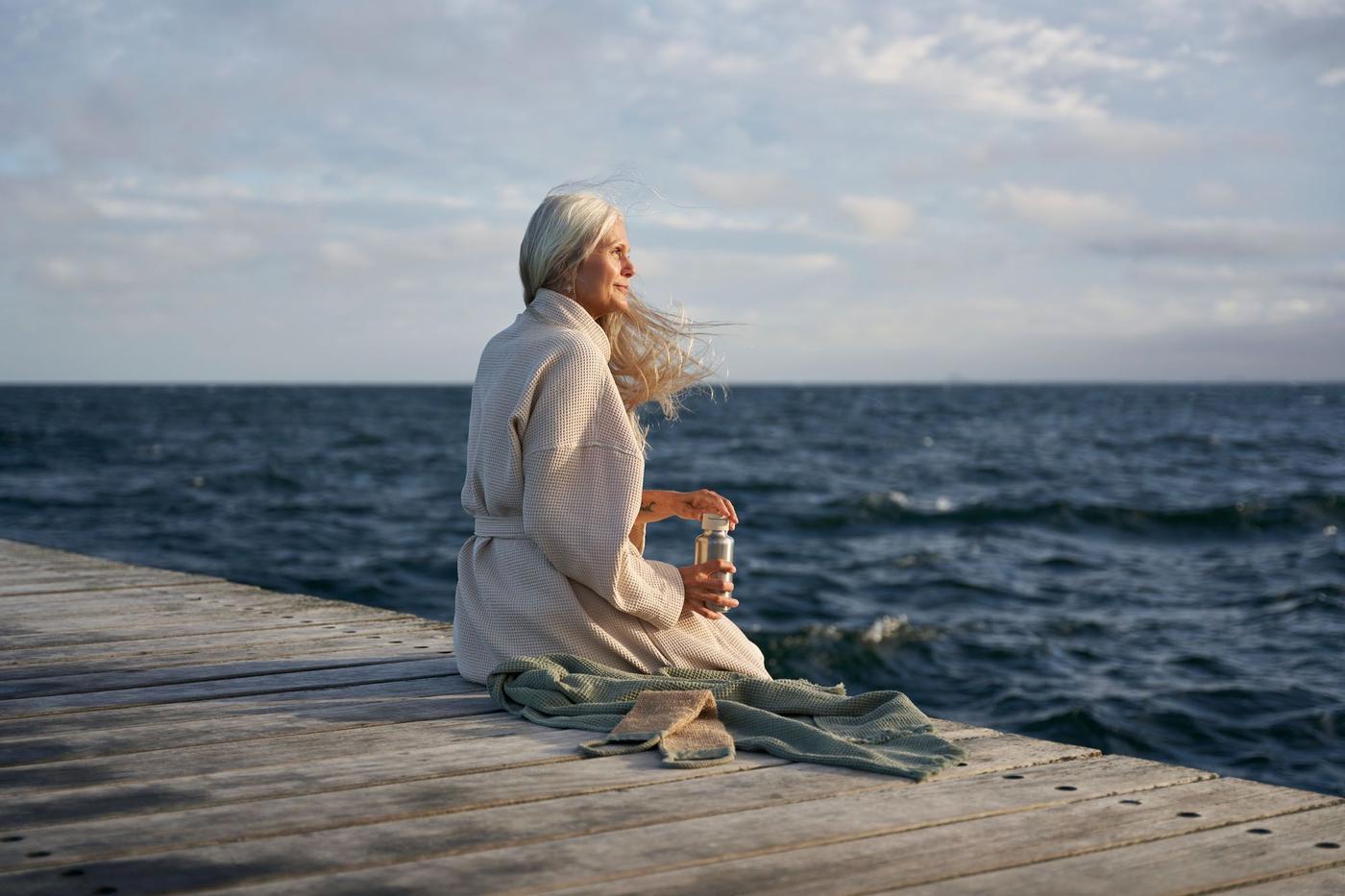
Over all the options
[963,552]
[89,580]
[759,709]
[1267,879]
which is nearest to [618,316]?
[759,709]

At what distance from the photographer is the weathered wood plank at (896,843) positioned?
7.11ft

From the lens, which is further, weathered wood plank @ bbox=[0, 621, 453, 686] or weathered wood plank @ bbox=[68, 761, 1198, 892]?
weathered wood plank @ bbox=[0, 621, 453, 686]

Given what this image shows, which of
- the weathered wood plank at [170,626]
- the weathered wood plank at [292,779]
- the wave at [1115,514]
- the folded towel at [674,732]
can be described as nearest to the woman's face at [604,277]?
the folded towel at [674,732]

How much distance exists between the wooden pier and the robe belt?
0.46 m

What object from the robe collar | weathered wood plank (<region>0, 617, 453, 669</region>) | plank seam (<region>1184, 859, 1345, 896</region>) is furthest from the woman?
plank seam (<region>1184, 859, 1345, 896</region>)

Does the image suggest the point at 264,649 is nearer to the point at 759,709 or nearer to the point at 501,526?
the point at 501,526

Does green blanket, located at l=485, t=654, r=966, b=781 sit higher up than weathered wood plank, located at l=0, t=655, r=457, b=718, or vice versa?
green blanket, located at l=485, t=654, r=966, b=781

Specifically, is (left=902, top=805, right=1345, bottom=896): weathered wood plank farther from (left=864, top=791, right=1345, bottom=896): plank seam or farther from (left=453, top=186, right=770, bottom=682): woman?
(left=453, top=186, right=770, bottom=682): woman

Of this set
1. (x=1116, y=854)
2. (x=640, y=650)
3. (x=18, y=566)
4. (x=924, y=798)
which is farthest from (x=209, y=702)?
(x=18, y=566)

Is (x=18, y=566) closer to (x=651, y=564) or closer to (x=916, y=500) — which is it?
(x=651, y=564)

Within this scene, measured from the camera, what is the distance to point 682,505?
3.73 meters

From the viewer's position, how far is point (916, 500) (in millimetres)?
21297

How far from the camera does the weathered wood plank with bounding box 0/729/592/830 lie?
8.43 ft

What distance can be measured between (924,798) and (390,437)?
40.0 m
